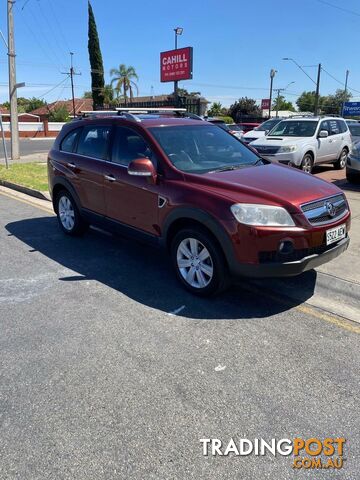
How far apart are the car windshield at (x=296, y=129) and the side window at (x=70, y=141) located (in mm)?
7582

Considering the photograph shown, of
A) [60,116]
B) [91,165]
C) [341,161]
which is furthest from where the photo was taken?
[60,116]

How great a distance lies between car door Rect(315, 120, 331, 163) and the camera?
11.8 metres

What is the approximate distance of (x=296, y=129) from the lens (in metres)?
12.2

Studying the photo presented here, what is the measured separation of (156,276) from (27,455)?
268 cm

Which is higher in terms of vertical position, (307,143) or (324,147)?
(307,143)

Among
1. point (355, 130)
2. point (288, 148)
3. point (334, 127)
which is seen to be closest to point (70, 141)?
point (288, 148)

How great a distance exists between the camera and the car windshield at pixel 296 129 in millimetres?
11992

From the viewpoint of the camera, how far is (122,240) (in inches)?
247

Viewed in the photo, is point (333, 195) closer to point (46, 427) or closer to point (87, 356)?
point (87, 356)

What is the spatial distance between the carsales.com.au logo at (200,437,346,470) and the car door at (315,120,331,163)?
10388mm

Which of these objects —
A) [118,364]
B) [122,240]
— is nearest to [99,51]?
[122,240]

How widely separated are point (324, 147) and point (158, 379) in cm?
1057

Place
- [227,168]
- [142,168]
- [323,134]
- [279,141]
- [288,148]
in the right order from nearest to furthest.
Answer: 1. [142,168]
2. [227,168]
3. [288,148]
4. [279,141]
5. [323,134]

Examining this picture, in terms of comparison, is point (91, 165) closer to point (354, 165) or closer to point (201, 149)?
point (201, 149)
